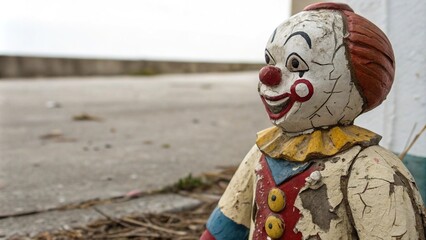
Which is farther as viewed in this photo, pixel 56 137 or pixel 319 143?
pixel 56 137

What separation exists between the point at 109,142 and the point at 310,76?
108 inches

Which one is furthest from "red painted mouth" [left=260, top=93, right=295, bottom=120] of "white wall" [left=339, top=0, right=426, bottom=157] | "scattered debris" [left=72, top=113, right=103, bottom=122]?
"scattered debris" [left=72, top=113, right=103, bottom=122]

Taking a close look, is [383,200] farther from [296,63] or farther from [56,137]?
[56,137]

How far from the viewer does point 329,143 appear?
4.40 feet

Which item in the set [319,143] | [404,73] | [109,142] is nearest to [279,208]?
[319,143]

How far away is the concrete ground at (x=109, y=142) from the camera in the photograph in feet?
8.94

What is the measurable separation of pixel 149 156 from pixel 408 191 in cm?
231

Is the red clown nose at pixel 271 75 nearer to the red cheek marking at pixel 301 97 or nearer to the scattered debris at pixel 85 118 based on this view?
the red cheek marking at pixel 301 97

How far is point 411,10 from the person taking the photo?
1.99 m

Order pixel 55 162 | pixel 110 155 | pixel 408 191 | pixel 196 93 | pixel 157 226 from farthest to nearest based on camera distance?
pixel 196 93 → pixel 110 155 → pixel 55 162 → pixel 157 226 → pixel 408 191

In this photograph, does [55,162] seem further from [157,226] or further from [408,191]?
[408,191]

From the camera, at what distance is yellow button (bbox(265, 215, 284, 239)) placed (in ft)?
4.36

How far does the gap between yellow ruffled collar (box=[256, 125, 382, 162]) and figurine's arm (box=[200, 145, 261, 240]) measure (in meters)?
0.11

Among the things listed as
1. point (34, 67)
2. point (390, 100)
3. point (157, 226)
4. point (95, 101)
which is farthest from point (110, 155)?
point (34, 67)
